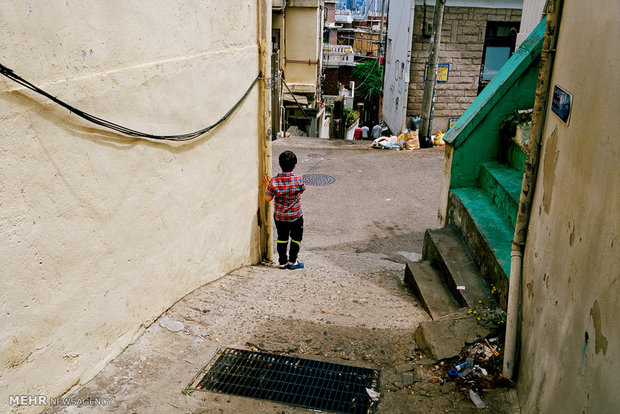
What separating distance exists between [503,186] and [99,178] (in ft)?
12.6

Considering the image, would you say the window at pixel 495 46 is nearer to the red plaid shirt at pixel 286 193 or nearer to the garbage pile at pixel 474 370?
the red plaid shirt at pixel 286 193

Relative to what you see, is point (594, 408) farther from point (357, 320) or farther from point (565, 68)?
point (357, 320)

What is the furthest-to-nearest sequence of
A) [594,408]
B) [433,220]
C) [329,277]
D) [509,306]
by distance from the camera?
[433,220], [329,277], [509,306], [594,408]

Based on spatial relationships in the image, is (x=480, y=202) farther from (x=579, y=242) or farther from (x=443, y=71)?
(x=443, y=71)

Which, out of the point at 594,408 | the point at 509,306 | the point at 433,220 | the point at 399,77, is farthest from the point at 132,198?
the point at 399,77

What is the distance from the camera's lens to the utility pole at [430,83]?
1273 centimetres

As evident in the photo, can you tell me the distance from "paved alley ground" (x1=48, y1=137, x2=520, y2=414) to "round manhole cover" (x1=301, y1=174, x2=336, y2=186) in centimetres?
312

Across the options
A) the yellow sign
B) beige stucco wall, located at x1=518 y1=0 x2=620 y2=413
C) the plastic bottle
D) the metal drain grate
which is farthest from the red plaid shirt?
the yellow sign

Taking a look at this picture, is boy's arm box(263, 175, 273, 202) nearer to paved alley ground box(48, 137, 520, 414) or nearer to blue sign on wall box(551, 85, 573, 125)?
paved alley ground box(48, 137, 520, 414)

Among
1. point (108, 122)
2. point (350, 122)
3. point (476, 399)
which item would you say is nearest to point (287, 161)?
point (108, 122)

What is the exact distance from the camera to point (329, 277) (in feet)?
19.7

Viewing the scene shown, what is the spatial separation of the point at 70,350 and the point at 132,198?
1077 mm

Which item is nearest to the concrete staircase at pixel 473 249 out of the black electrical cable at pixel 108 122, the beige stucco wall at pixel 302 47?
the black electrical cable at pixel 108 122

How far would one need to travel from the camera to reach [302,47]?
20.7m
